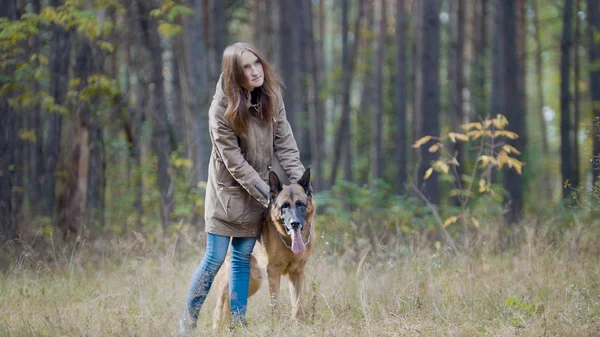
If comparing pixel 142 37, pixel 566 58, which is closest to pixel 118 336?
pixel 142 37

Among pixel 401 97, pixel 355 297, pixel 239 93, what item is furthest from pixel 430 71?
pixel 239 93

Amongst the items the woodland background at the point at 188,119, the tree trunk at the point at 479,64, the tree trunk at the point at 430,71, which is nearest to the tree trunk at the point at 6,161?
the woodland background at the point at 188,119

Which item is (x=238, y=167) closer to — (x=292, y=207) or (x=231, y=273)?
(x=292, y=207)

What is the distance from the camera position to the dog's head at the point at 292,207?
179 inches

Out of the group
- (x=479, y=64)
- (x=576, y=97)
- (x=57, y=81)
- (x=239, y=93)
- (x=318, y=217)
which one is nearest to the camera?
(x=239, y=93)

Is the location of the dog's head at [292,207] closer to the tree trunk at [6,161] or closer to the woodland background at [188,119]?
the woodland background at [188,119]

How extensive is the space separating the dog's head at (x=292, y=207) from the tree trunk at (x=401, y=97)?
10463 mm

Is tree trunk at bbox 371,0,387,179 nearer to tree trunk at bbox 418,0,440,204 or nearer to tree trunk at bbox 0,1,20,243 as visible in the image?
tree trunk at bbox 418,0,440,204

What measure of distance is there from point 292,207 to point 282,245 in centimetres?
35

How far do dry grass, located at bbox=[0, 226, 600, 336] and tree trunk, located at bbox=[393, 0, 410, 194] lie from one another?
8309mm

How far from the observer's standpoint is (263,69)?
476cm

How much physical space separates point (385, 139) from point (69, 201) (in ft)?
58.8

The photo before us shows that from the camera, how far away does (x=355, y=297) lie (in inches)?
226

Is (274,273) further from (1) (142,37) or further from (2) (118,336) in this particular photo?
(1) (142,37)
